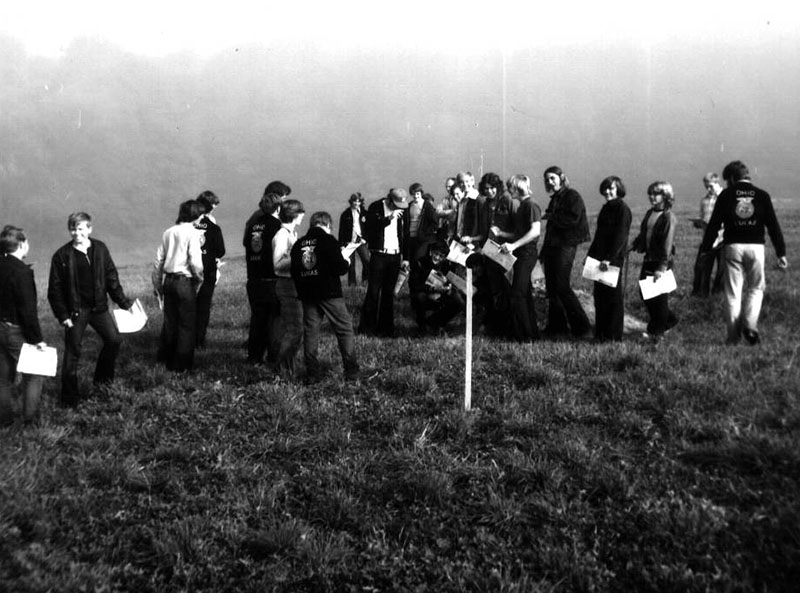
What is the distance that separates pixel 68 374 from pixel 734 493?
22.8ft

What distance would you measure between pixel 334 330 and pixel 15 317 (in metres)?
3.37

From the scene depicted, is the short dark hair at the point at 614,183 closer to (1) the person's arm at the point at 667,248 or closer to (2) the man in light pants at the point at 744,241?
(1) the person's arm at the point at 667,248

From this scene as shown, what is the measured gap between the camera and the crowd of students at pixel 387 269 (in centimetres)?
797

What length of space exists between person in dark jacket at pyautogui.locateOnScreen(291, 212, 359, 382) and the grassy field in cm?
35

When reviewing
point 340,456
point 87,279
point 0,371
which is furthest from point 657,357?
point 0,371

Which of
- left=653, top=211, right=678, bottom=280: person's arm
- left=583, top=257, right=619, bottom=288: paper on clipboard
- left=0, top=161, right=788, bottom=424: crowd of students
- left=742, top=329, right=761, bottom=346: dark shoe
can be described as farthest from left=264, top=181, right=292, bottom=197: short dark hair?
left=742, top=329, right=761, bottom=346: dark shoe

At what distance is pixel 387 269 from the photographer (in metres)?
10.5

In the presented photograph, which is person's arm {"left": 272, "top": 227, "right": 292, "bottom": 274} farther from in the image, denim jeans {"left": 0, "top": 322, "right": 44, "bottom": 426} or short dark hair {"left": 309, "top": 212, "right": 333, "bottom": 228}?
denim jeans {"left": 0, "top": 322, "right": 44, "bottom": 426}

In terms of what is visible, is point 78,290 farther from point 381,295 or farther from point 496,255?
point 496,255

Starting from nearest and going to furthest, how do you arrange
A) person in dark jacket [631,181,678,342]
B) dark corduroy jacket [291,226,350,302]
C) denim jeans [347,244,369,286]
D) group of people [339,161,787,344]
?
dark corduroy jacket [291,226,350,302] → group of people [339,161,787,344] → person in dark jacket [631,181,678,342] → denim jeans [347,244,369,286]

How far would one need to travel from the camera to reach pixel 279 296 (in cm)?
886

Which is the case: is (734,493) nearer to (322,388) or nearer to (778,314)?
(322,388)

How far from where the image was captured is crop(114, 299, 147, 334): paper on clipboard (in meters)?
8.37

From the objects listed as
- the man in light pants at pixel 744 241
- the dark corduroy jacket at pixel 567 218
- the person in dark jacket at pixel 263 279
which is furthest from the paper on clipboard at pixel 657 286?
the person in dark jacket at pixel 263 279
